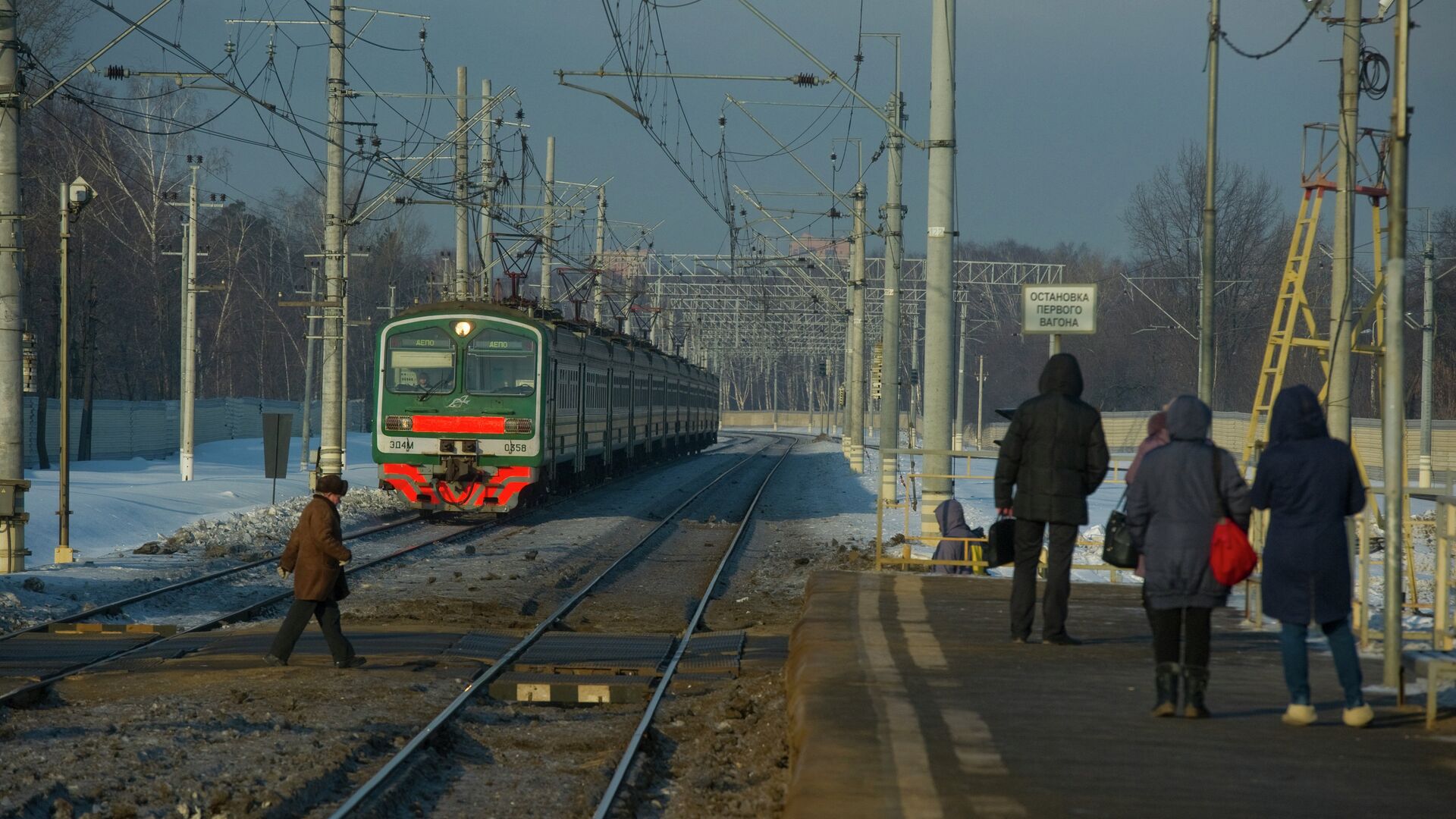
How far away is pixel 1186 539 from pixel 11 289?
14066mm

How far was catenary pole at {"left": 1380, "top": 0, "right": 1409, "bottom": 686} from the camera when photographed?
26.0 ft

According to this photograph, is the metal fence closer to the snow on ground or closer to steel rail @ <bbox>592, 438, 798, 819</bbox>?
the snow on ground

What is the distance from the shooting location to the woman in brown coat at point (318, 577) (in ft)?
37.2

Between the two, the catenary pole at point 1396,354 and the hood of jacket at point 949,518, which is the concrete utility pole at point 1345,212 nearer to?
the hood of jacket at point 949,518

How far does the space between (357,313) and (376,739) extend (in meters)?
81.5

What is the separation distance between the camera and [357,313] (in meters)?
88.0

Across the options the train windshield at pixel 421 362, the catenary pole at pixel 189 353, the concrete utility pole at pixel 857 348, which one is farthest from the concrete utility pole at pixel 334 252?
the concrete utility pole at pixel 857 348

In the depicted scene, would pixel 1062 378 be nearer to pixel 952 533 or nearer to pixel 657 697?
pixel 657 697

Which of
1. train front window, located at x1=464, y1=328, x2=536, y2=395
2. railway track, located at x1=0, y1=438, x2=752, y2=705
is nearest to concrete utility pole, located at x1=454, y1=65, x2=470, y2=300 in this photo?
train front window, located at x1=464, y1=328, x2=536, y2=395

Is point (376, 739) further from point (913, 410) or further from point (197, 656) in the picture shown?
point (913, 410)

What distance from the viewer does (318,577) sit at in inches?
448

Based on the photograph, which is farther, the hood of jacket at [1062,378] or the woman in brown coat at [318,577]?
the woman in brown coat at [318,577]

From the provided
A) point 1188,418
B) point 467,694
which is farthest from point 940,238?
point 1188,418

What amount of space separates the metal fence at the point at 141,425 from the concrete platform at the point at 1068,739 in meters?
32.1
